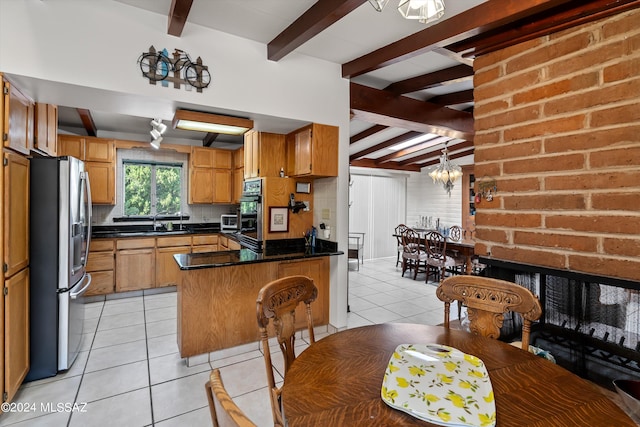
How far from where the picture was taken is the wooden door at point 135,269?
4.41m

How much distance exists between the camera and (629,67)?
1.46 m

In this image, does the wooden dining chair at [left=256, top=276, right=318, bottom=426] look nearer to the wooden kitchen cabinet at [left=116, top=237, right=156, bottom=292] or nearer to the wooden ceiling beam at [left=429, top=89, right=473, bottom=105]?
the wooden ceiling beam at [left=429, top=89, right=473, bottom=105]

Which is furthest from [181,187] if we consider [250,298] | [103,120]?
[250,298]

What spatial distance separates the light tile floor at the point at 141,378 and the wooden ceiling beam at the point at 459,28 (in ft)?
9.38

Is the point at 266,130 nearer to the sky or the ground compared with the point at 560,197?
nearer to the sky

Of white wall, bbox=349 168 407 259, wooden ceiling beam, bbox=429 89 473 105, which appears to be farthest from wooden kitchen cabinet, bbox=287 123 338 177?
white wall, bbox=349 168 407 259

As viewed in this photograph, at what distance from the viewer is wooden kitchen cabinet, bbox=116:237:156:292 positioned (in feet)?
14.5

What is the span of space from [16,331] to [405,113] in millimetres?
4092

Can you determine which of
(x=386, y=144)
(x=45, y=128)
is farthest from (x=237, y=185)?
(x=386, y=144)

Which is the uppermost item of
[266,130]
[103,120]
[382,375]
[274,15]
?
[274,15]

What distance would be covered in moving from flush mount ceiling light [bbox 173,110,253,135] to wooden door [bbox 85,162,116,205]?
250 centimetres

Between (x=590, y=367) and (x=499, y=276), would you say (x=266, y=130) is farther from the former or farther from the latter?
(x=590, y=367)

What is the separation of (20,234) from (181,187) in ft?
11.4

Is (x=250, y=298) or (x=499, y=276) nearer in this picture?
(x=499, y=276)
